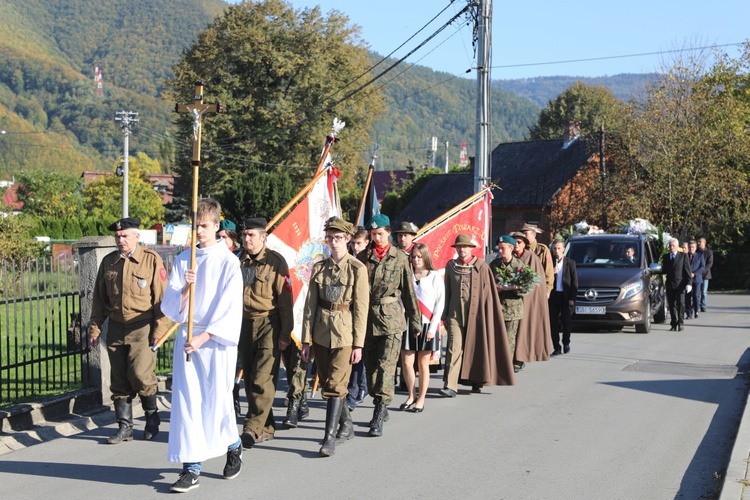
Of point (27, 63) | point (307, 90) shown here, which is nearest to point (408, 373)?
point (307, 90)

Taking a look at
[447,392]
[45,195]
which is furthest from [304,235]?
[45,195]

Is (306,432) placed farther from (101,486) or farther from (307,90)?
(307,90)

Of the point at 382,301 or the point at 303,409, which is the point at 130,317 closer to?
the point at 303,409

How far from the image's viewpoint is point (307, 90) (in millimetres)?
54094

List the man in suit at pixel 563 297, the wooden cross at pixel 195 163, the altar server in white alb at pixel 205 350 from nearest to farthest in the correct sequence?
the wooden cross at pixel 195 163 → the altar server in white alb at pixel 205 350 → the man in suit at pixel 563 297

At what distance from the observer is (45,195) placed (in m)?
85.2

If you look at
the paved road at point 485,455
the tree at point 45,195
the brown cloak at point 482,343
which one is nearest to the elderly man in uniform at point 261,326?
the paved road at point 485,455

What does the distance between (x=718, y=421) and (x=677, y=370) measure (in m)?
A: 3.50

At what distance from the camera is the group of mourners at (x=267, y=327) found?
267 inches

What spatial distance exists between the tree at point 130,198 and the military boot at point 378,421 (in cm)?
7307

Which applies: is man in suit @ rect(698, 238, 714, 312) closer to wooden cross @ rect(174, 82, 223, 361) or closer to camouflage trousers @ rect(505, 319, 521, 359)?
camouflage trousers @ rect(505, 319, 521, 359)

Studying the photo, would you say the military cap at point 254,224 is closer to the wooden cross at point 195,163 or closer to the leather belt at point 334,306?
the leather belt at point 334,306

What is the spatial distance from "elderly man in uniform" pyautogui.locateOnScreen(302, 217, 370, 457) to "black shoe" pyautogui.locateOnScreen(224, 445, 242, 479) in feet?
3.37

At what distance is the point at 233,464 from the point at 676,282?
13.3 m
